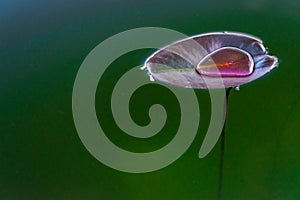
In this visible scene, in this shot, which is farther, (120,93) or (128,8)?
(128,8)

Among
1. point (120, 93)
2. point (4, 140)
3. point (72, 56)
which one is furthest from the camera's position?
point (72, 56)

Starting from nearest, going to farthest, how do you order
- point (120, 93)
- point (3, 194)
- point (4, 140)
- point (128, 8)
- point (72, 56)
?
point (3, 194)
point (4, 140)
point (120, 93)
point (72, 56)
point (128, 8)

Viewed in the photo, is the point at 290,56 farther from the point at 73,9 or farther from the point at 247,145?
the point at 73,9

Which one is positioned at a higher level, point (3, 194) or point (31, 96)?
point (31, 96)

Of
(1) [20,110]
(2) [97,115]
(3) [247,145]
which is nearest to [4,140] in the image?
(1) [20,110]

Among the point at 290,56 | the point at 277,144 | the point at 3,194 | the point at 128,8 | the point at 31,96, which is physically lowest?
the point at 277,144

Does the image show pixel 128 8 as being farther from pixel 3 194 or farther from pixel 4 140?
pixel 3 194
